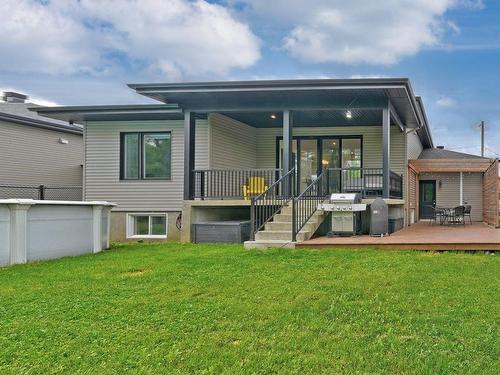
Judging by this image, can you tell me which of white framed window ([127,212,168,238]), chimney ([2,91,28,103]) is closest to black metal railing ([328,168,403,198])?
white framed window ([127,212,168,238])

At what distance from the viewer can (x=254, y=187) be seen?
40.1ft

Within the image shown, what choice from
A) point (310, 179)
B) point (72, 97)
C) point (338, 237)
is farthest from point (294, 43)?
point (72, 97)

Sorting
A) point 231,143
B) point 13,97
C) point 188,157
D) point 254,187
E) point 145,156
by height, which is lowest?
point 254,187

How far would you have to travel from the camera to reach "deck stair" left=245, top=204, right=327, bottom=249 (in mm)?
8500

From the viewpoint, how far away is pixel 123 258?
782 cm

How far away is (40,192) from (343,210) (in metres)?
10.8

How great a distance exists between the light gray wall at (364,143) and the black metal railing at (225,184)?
137 cm

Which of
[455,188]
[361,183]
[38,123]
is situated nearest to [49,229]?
[361,183]

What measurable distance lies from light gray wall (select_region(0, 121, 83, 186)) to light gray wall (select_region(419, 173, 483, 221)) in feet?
46.8

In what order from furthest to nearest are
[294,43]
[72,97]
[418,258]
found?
[72,97] < [294,43] < [418,258]

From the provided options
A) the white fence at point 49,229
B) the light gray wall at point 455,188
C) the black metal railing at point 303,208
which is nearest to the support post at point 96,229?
the white fence at point 49,229

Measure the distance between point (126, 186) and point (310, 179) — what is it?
5328 millimetres

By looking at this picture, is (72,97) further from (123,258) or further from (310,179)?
(123,258)

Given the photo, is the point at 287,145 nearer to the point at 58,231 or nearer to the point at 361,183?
the point at 361,183
